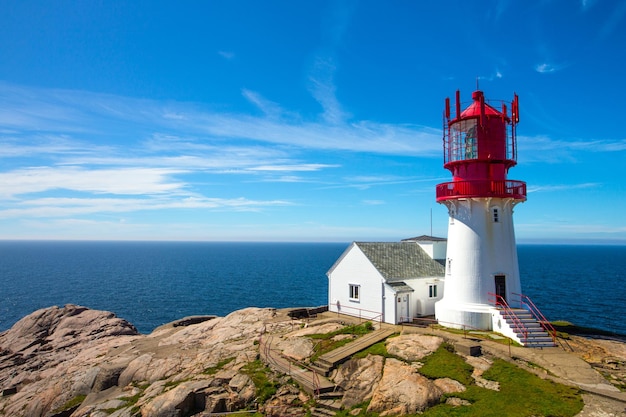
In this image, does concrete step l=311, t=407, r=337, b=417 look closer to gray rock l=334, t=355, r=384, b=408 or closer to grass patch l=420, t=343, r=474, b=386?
gray rock l=334, t=355, r=384, b=408

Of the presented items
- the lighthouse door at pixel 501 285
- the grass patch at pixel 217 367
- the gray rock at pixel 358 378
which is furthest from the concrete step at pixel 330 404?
the lighthouse door at pixel 501 285

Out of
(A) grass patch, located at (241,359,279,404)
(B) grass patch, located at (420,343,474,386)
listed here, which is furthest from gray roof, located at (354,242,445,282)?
(A) grass patch, located at (241,359,279,404)

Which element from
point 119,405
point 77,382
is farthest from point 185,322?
point 119,405

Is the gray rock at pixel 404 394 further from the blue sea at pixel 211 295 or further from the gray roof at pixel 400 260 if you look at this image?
the blue sea at pixel 211 295

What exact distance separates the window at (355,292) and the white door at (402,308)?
141 inches

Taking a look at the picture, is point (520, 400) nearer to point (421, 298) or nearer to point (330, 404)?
point (330, 404)

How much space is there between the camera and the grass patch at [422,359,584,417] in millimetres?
14891

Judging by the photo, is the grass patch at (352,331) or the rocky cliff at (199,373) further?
the grass patch at (352,331)

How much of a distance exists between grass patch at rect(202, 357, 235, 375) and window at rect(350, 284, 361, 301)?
10.7 meters

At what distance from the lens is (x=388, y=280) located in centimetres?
2831

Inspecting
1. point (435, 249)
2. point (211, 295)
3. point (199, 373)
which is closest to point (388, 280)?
point (435, 249)

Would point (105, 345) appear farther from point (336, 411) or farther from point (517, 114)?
point (517, 114)

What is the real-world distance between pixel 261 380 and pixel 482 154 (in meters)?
19.0

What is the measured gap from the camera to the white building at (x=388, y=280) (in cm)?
2823
